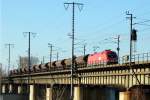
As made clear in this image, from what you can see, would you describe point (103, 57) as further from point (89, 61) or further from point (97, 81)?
point (97, 81)

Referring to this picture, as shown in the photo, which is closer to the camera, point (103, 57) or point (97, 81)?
point (97, 81)

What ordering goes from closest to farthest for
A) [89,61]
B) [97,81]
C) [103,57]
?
[97,81], [103,57], [89,61]

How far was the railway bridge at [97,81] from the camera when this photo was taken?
4966 centimetres

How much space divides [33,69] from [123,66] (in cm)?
5634

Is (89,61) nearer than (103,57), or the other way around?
(103,57)

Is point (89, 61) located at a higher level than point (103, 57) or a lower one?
lower

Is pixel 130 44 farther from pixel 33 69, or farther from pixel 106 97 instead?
pixel 33 69

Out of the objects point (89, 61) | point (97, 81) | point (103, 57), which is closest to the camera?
point (97, 81)

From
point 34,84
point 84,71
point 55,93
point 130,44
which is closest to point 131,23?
point 130,44

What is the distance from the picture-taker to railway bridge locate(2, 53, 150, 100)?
49.7 metres

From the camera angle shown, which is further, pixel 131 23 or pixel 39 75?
pixel 39 75

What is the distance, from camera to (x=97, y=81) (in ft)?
204

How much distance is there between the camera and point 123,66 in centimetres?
5247

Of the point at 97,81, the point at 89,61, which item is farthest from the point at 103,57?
the point at 97,81
